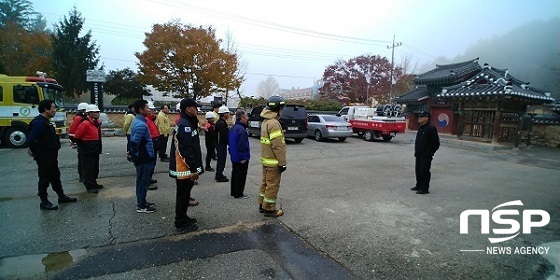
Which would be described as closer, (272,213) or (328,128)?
(272,213)

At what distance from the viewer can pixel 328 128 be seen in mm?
14391

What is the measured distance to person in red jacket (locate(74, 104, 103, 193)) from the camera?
206 inches

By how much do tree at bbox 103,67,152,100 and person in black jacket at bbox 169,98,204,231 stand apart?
2653cm

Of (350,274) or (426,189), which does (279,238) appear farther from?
(426,189)

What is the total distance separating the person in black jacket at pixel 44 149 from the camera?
14.2 feet

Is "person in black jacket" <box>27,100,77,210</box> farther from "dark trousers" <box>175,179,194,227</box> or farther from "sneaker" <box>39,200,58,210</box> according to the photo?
"dark trousers" <box>175,179,194,227</box>

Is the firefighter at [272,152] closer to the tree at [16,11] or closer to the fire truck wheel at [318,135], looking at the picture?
the fire truck wheel at [318,135]

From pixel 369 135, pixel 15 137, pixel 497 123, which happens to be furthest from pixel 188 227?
pixel 497 123

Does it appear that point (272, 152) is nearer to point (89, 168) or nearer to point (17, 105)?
point (89, 168)

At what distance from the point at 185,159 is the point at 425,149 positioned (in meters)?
4.95

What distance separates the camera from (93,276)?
271cm

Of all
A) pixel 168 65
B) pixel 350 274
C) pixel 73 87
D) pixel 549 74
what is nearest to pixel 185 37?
pixel 168 65

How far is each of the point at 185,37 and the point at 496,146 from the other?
20.8 m

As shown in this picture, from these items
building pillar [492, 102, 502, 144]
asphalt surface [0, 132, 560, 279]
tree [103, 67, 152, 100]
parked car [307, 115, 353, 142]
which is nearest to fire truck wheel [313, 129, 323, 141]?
parked car [307, 115, 353, 142]
